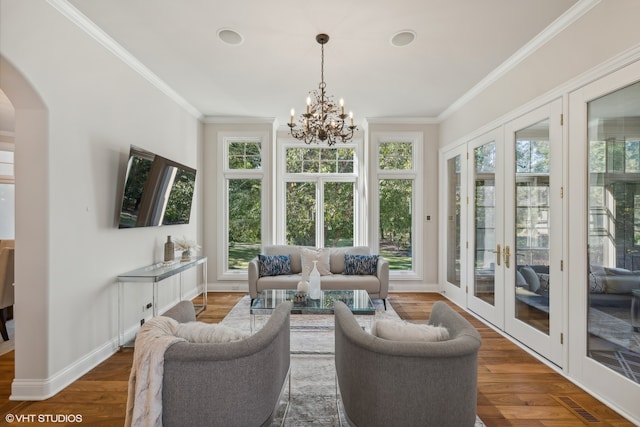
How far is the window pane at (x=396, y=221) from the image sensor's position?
18.3 feet

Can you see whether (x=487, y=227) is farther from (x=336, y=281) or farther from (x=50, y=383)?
(x=50, y=383)

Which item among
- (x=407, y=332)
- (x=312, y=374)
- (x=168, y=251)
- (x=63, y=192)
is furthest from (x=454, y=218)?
(x=63, y=192)

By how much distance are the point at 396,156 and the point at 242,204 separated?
2787 mm

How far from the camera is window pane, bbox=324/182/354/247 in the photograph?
19.2 ft

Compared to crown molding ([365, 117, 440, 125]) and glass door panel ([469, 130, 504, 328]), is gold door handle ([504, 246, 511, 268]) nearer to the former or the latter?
glass door panel ([469, 130, 504, 328])

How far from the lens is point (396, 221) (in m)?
5.59

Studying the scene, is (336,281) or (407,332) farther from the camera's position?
(336,281)

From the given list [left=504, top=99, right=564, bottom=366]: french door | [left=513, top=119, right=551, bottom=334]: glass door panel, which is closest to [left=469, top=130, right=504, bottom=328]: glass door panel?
[left=504, top=99, right=564, bottom=366]: french door

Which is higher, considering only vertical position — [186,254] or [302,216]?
[302,216]

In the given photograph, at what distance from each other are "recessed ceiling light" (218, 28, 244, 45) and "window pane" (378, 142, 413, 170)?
322 centimetres

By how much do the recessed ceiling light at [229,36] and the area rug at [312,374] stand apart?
296cm

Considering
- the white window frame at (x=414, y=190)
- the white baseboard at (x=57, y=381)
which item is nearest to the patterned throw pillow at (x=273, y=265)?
the white window frame at (x=414, y=190)

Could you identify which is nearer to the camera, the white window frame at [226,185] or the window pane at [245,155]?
the white window frame at [226,185]

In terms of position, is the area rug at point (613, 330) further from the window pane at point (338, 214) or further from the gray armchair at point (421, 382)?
the window pane at point (338, 214)
